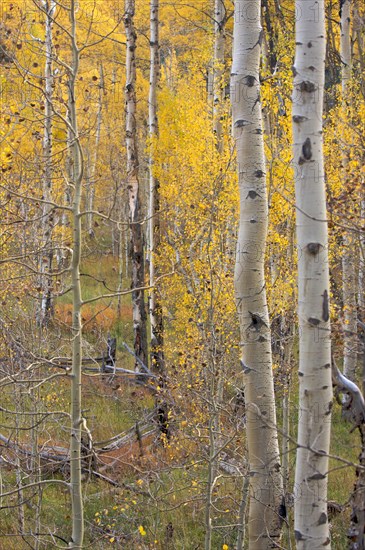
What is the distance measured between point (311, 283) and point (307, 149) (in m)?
0.69

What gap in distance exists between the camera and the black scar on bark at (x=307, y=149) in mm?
3389

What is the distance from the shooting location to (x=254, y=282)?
431 cm

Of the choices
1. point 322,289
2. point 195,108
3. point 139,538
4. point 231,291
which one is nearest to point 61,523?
point 139,538

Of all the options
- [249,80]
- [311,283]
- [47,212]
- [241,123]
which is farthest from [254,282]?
[47,212]

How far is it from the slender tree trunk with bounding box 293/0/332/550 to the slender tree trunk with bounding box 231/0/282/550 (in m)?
0.81

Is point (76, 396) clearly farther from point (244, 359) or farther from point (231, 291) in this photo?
point (231, 291)

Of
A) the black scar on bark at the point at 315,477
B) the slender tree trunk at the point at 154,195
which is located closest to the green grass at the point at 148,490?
the slender tree trunk at the point at 154,195

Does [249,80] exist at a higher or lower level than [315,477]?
higher

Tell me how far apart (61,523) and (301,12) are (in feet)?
23.3

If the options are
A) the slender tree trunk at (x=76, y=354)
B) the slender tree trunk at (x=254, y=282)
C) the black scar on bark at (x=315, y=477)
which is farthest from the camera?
the slender tree trunk at (x=76, y=354)

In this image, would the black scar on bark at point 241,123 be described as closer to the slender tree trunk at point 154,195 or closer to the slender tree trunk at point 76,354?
the slender tree trunk at point 76,354

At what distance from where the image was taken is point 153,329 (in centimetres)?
1205

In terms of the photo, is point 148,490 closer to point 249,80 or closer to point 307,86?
point 249,80

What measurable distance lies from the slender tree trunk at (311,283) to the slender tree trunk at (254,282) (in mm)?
813
